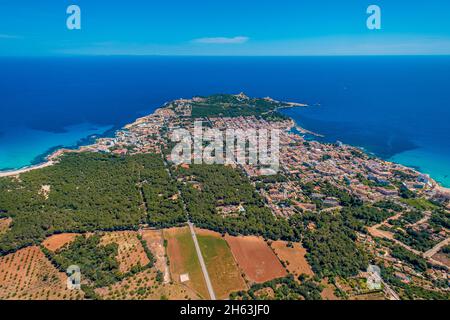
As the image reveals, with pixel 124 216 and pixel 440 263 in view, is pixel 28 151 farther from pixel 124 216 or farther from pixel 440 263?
pixel 440 263

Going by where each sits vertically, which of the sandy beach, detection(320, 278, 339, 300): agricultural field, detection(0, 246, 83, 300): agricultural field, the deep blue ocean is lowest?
detection(320, 278, 339, 300): agricultural field

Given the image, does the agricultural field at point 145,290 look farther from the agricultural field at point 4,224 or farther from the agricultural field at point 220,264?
the agricultural field at point 4,224

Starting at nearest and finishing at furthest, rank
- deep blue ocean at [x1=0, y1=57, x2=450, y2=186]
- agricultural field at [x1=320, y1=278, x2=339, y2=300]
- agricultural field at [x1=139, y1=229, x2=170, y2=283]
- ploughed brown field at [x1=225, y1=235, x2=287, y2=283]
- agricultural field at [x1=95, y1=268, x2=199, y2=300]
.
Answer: agricultural field at [x1=95, y1=268, x2=199, y2=300] → agricultural field at [x1=320, y1=278, x2=339, y2=300] → ploughed brown field at [x1=225, y1=235, x2=287, y2=283] → agricultural field at [x1=139, y1=229, x2=170, y2=283] → deep blue ocean at [x1=0, y1=57, x2=450, y2=186]

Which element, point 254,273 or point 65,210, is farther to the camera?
point 65,210

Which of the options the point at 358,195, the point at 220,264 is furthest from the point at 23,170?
the point at 358,195

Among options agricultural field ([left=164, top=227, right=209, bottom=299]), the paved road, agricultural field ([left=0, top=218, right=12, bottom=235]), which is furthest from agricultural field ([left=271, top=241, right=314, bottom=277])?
agricultural field ([left=0, top=218, right=12, bottom=235])


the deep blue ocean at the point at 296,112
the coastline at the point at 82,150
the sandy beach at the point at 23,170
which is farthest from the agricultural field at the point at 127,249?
the deep blue ocean at the point at 296,112

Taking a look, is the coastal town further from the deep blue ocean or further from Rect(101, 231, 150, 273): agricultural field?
Rect(101, 231, 150, 273): agricultural field
